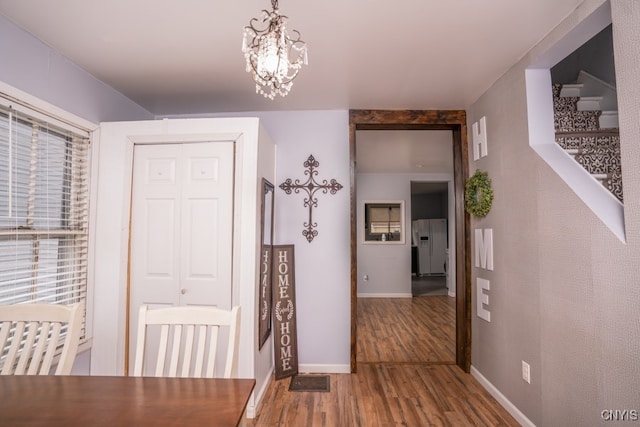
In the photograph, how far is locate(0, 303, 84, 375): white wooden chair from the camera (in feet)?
4.58

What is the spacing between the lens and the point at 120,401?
111 cm

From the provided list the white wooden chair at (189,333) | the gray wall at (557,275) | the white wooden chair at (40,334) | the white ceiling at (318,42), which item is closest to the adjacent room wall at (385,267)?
the gray wall at (557,275)

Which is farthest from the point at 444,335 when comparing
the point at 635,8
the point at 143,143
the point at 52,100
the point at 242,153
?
the point at 52,100

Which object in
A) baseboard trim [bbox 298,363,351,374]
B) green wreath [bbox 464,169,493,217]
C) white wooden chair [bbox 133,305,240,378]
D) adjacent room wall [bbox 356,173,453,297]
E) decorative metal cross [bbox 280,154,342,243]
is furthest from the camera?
adjacent room wall [bbox 356,173,453,297]

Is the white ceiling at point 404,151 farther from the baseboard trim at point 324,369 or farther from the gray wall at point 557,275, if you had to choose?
the baseboard trim at point 324,369

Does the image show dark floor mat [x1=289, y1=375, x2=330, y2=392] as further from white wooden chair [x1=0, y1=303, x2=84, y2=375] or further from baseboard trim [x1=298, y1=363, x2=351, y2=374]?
white wooden chair [x1=0, y1=303, x2=84, y2=375]

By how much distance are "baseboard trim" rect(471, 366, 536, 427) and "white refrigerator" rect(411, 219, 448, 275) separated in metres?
7.06

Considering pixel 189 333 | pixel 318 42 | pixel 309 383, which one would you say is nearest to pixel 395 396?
pixel 309 383

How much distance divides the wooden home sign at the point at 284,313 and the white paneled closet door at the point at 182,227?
664 millimetres

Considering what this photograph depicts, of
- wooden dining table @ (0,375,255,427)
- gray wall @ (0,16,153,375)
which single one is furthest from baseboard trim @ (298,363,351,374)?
wooden dining table @ (0,375,255,427)

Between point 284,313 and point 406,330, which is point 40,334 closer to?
point 284,313

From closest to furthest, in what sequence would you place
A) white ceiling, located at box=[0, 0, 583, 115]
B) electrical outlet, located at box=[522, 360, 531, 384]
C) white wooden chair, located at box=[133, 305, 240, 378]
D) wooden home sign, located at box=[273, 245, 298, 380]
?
white wooden chair, located at box=[133, 305, 240, 378] < white ceiling, located at box=[0, 0, 583, 115] < electrical outlet, located at box=[522, 360, 531, 384] < wooden home sign, located at box=[273, 245, 298, 380]

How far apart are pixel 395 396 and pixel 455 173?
2210 millimetres

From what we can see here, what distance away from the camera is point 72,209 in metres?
2.49
